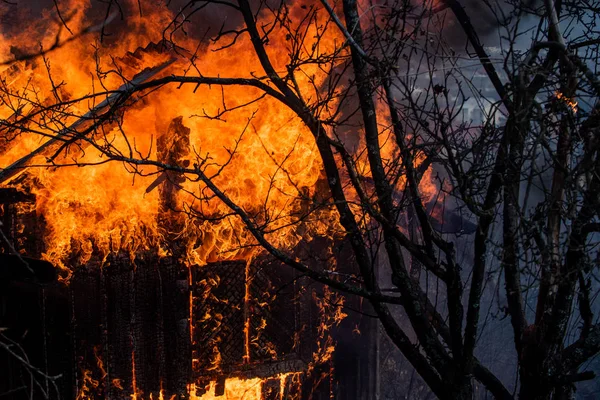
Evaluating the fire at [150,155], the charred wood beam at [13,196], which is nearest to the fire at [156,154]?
the fire at [150,155]

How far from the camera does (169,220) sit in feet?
35.2

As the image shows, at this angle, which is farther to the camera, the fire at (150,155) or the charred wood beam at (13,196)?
the fire at (150,155)

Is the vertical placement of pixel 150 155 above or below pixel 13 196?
above

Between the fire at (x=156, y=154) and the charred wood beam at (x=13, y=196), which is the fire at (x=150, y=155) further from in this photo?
the charred wood beam at (x=13, y=196)

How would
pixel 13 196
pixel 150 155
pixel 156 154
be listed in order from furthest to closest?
pixel 150 155, pixel 156 154, pixel 13 196

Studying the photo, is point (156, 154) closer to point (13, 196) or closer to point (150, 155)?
point (150, 155)

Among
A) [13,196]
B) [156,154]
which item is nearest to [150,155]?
[156,154]

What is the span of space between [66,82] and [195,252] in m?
4.46

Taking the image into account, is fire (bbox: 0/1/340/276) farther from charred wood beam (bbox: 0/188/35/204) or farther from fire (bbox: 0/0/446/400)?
charred wood beam (bbox: 0/188/35/204)

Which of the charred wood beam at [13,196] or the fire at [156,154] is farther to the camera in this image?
the fire at [156,154]

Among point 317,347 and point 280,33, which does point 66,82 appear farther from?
point 317,347

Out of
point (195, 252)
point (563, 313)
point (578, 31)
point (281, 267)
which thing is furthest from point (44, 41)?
point (578, 31)

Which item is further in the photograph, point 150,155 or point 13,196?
point 150,155

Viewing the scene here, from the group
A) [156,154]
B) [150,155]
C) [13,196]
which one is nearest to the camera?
[13,196]
